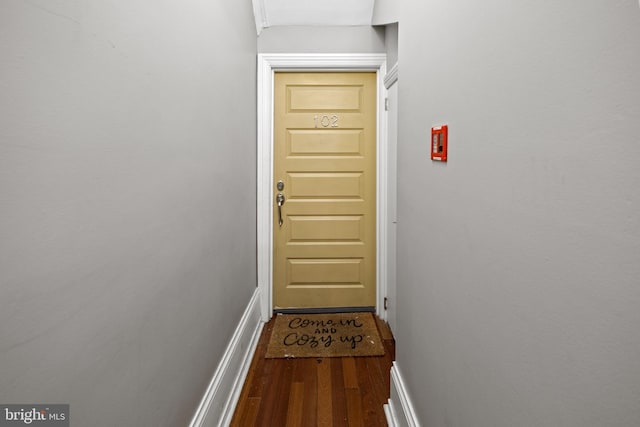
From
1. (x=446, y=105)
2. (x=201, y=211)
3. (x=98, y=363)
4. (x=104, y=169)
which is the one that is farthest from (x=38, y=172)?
(x=446, y=105)

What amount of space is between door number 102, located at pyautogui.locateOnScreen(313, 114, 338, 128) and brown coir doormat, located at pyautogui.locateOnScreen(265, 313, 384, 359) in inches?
58.5

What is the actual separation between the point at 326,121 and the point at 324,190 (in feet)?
1.74

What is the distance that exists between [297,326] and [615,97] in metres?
2.55

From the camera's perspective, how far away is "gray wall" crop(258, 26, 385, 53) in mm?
2736

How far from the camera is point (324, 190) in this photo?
9.50ft

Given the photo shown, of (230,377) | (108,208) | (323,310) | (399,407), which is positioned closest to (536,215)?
(108,208)

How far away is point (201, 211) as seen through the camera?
149 cm

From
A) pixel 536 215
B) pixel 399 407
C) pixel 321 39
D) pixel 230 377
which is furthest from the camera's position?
pixel 321 39

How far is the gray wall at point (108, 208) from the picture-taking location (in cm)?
60

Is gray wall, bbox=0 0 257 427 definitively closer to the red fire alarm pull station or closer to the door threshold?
the red fire alarm pull station

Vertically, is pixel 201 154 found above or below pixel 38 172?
above

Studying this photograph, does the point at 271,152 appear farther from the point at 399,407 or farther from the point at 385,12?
the point at 399,407

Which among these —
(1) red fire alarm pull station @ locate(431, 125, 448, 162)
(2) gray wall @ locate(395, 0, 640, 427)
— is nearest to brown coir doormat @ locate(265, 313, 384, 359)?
(2) gray wall @ locate(395, 0, 640, 427)

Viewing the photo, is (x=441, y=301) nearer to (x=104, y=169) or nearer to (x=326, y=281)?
(x=104, y=169)
